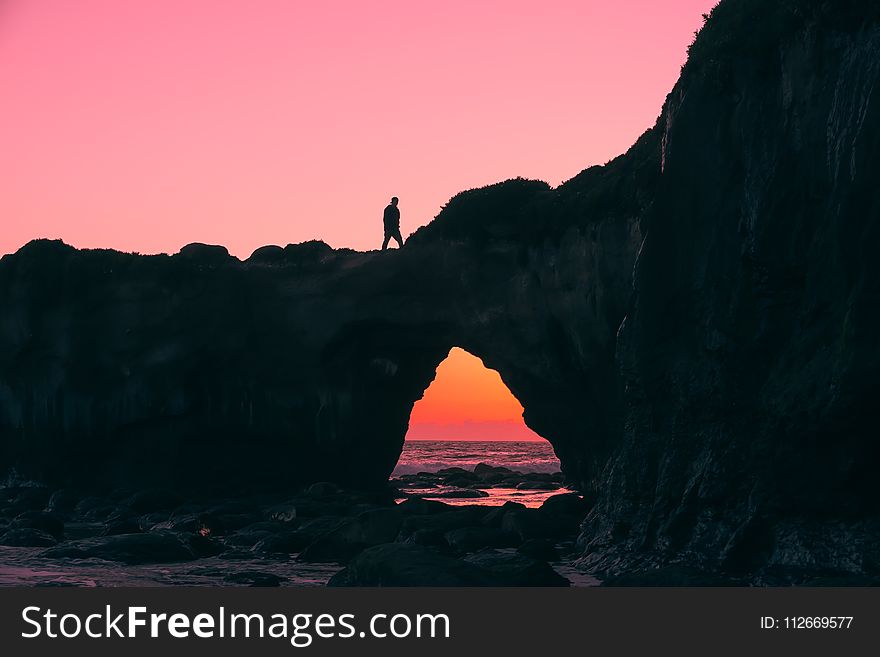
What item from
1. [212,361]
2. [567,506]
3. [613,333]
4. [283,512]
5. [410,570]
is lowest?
[283,512]

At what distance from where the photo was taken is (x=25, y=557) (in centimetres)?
2338

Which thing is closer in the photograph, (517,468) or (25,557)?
(25,557)

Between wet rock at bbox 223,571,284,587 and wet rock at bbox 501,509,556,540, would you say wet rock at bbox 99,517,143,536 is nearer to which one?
wet rock at bbox 223,571,284,587

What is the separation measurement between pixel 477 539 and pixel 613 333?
10328 millimetres

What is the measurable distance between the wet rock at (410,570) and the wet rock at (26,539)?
12.5 metres

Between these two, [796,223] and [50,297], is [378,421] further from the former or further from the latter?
[796,223]

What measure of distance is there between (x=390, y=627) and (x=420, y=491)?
1564 inches

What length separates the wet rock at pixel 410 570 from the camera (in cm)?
1539

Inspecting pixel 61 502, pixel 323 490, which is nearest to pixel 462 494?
pixel 323 490

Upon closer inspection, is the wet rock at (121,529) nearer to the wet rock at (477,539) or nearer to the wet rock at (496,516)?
the wet rock at (477,539)

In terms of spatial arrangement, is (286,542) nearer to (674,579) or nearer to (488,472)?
(674,579)

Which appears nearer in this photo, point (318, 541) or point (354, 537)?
point (318, 541)

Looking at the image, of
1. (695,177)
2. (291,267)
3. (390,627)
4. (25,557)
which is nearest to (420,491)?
(291,267)

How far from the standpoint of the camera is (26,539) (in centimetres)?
2600
